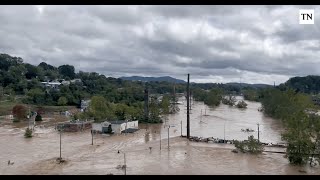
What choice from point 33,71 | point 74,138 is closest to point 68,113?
point 74,138

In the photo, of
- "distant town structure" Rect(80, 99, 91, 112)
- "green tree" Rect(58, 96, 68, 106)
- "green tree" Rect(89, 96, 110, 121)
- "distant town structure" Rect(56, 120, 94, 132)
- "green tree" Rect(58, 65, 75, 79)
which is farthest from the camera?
"green tree" Rect(58, 65, 75, 79)

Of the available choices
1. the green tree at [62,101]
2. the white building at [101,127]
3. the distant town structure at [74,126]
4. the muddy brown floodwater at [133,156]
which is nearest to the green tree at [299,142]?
the muddy brown floodwater at [133,156]

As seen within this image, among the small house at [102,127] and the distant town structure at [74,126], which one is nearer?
the small house at [102,127]

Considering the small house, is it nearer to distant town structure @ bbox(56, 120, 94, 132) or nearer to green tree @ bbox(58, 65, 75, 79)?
distant town structure @ bbox(56, 120, 94, 132)

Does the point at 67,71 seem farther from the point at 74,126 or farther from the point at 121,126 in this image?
the point at 121,126

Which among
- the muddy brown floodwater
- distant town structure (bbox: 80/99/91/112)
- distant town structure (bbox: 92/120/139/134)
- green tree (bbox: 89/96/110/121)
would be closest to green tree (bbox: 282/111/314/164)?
the muddy brown floodwater

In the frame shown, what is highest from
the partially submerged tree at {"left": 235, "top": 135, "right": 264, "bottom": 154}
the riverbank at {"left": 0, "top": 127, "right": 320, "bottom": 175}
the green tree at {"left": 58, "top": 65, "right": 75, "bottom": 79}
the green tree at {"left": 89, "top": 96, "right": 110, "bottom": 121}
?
the green tree at {"left": 58, "top": 65, "right": 75, "bottom": 79}

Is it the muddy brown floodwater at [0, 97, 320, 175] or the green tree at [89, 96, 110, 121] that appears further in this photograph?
the green tree at [89, 96, 110, 121]

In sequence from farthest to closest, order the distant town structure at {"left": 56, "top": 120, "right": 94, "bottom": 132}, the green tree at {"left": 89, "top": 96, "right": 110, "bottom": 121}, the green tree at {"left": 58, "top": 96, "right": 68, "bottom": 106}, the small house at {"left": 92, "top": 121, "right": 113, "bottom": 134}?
the green tree at {"left": 58, "top": 96, "right": 68, "bottom": 106} < the green tree at {"left": 89, "top": 96, "right": 110, "bottom": 121} < the distant town structure at {"left": 56, "top": 120, "right": 94, "bottom": 132} < the small house at {"left": 92, "top": 121, "right": 113, "bottom": 134}

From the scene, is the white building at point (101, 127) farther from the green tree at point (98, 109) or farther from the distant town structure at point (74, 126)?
the green tree at point (98, 109)
